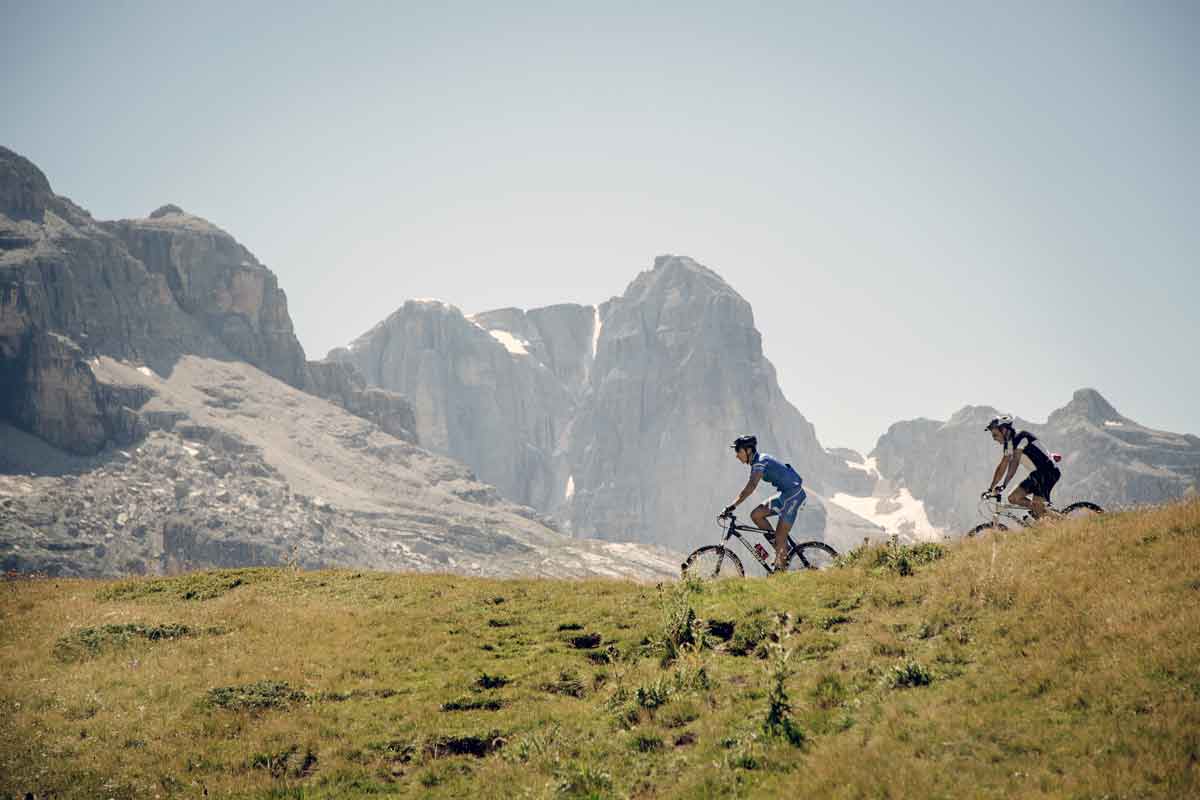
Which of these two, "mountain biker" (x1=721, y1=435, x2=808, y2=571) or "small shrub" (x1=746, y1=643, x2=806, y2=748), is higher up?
"mountain biker" (x1=721, y1=435, x2=808, y2=571)

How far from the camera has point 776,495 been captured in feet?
66.9

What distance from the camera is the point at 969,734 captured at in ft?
33.1

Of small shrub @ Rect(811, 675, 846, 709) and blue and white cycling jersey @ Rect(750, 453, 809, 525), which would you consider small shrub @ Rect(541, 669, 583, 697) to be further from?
blue and white cycling jersey @ Rect(750, 453, 809, 525)

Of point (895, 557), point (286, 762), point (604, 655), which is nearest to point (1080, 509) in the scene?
point (895, 557)

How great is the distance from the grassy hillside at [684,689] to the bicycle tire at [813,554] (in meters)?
1.72

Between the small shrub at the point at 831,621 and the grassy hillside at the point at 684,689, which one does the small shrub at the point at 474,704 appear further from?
the small shrub at the point at 831,621

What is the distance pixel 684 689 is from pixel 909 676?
11.3ft

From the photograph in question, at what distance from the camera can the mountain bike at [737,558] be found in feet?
65.2

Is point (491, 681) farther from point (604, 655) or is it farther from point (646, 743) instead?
point (646, 743)

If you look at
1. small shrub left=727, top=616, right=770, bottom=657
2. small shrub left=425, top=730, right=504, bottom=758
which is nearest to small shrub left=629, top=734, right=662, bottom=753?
small shrub left=425, top=730, right=504, bottom=758

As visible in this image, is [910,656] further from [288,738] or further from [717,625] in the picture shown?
[288,738]

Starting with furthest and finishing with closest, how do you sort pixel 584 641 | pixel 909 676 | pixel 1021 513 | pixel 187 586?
pixel 187 586, pixel 1021 513, pixel 584 641, pixel 909 676

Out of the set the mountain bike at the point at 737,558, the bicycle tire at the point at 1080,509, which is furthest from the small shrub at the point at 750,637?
the bicycle tire at the point at 1080,509

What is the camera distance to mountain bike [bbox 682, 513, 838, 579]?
19.9 metres
